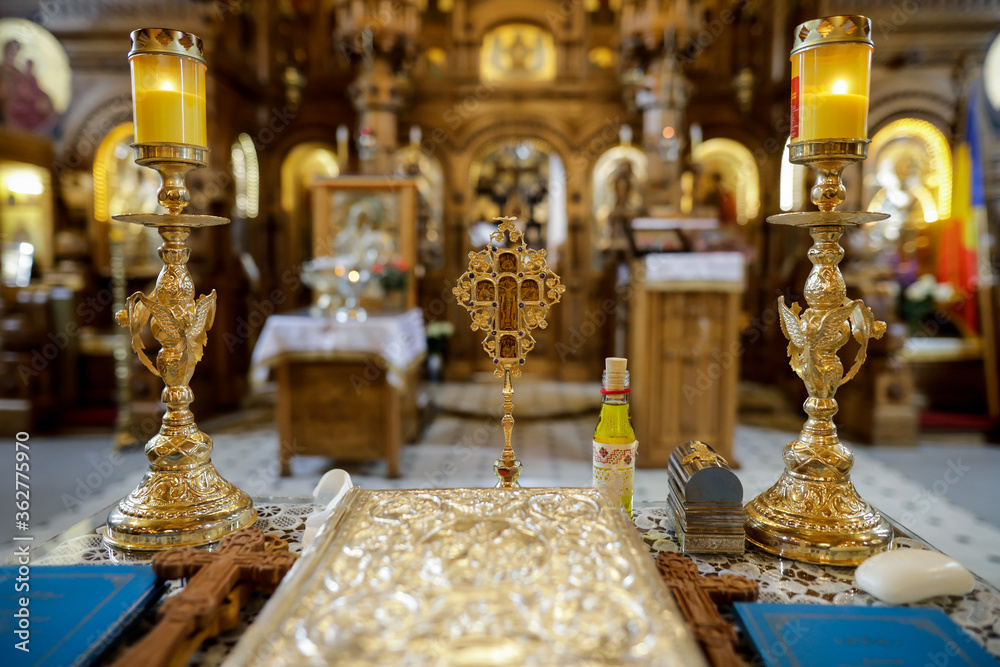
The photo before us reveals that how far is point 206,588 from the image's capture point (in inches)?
48.4

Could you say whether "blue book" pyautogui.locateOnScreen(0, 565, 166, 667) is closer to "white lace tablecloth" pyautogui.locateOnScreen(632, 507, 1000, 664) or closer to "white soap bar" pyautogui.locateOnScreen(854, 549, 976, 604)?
"white lace tablecloth" pyautogui.locateOnScreen(632, 507, 1000, 664)

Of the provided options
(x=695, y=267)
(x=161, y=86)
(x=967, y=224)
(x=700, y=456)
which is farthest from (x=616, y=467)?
(x=967, y=224)

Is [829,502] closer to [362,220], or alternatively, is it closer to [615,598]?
[615,598]

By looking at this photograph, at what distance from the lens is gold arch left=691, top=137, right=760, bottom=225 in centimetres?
827

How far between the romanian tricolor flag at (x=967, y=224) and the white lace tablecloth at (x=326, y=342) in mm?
5115

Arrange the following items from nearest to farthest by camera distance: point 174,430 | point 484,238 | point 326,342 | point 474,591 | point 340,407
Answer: point 474,591
point 174,430
point 326,342
point 340,407
point 484,238

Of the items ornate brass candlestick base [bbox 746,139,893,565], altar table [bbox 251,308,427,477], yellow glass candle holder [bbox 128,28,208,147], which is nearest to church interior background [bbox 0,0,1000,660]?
altar table [bbox 251,308,427,477]

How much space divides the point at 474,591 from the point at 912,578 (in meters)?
0.88

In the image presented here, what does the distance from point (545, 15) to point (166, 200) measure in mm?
7775

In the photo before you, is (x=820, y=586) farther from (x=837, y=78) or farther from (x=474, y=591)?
(x=837, y=78)

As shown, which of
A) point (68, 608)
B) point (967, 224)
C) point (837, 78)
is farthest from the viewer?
point (967, 224)

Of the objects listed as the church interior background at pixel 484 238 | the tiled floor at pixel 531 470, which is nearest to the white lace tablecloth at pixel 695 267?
the church interior background at pixel 484 238

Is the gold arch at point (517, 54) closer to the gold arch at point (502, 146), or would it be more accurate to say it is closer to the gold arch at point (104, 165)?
the gold arch at point (502, 146)

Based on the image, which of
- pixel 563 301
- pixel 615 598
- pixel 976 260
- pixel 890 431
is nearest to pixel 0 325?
pixel 563 301
